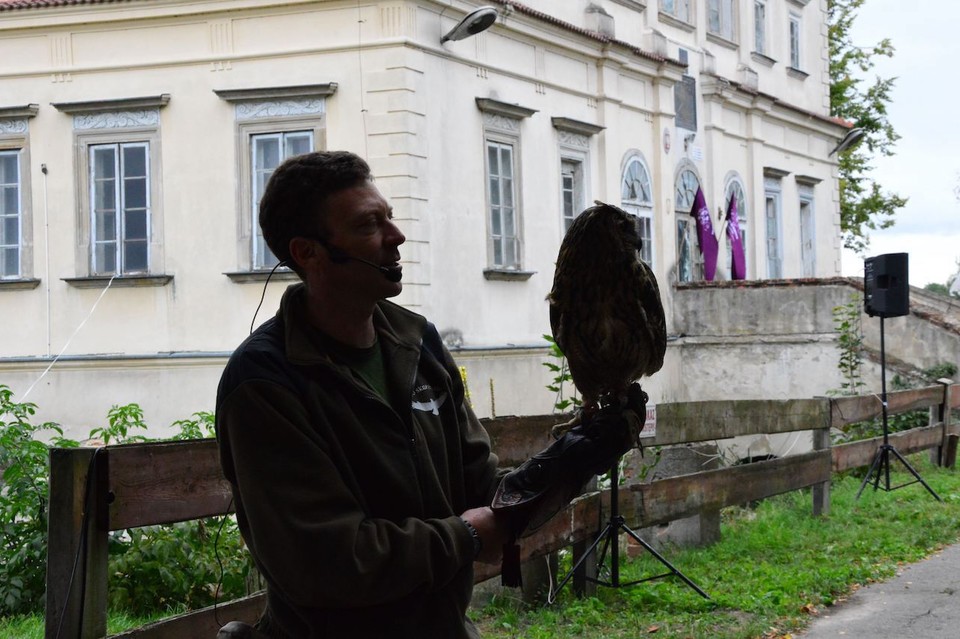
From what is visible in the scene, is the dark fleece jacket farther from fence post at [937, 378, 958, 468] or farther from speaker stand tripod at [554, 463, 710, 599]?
fence post at [937, 378, 958, 468]

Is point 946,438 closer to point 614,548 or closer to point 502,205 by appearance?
point 502,205

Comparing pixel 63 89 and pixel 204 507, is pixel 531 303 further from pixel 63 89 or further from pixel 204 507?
pixel 204 507

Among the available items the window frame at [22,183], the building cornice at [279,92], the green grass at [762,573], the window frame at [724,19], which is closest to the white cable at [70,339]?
the window frame at [22,183]

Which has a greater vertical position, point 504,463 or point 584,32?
point 584,32

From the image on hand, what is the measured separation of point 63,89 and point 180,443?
13.9 m

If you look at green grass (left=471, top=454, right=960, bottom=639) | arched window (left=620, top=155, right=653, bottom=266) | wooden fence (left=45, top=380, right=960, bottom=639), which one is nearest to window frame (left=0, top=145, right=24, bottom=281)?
arched window (left=620, top=155, right=653, bottom=266)

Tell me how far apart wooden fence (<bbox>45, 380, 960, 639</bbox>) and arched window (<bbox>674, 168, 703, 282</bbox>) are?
28.4 feet

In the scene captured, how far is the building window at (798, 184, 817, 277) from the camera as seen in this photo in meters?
29.0

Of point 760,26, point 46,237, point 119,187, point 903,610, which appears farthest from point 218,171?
point 760,26

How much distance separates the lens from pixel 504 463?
7.15 meters

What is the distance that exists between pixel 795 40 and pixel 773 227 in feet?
15.8

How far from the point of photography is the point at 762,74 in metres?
27.3

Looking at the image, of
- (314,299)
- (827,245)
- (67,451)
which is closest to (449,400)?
(314,299)

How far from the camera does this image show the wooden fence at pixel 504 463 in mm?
4223
